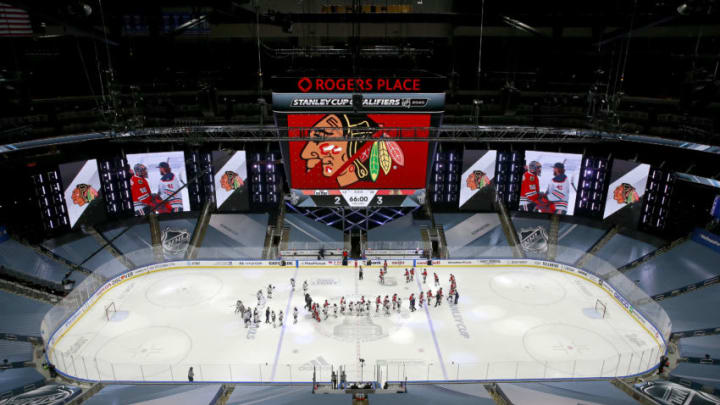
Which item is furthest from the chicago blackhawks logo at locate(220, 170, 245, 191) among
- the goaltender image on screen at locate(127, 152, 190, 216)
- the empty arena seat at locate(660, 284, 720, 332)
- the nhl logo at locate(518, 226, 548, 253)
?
the empty arena seat at locate(660, 284, 720, 332)

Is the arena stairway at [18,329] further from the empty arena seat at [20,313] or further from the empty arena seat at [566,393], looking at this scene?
the empty arena seat at [566,393]

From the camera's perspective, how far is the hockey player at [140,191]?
28562 mm

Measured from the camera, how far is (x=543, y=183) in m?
29.7

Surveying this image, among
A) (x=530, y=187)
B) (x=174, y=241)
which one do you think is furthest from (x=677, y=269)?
(x=174, y=241)

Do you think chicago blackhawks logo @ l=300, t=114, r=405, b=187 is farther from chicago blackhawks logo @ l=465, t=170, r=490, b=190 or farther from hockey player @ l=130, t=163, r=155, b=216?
hockey player @ l=130, t=163, r=155, b=216

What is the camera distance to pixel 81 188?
26.8m

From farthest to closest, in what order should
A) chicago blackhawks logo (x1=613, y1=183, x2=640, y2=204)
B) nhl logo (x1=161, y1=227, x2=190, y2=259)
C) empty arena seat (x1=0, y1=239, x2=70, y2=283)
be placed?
1. nhl logo (x1=161, y1=227, x2=190, y2=259)
2. chicago blackhawks logo (x1=613, y1=183, x2=640, y2=204)
3. empty arena seat (x1=0, y1=239, x2=70, y2=283)

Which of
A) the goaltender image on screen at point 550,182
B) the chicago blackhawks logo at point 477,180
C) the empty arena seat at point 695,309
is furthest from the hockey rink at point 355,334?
the chicago blackhawks logo at point 477,180

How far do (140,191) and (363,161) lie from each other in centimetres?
1508

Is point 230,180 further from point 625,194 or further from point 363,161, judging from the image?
point 625,194

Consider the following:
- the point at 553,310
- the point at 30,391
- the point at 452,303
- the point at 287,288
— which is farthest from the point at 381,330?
the point at 30,391

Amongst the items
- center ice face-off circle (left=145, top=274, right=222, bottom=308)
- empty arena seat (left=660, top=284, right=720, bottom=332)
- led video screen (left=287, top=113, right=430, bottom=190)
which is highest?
led video screen (left=287, top=113, right=430, bottom=190)

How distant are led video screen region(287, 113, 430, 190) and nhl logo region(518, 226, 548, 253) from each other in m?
9.56

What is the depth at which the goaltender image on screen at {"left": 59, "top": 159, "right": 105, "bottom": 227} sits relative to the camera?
86.1 ft
